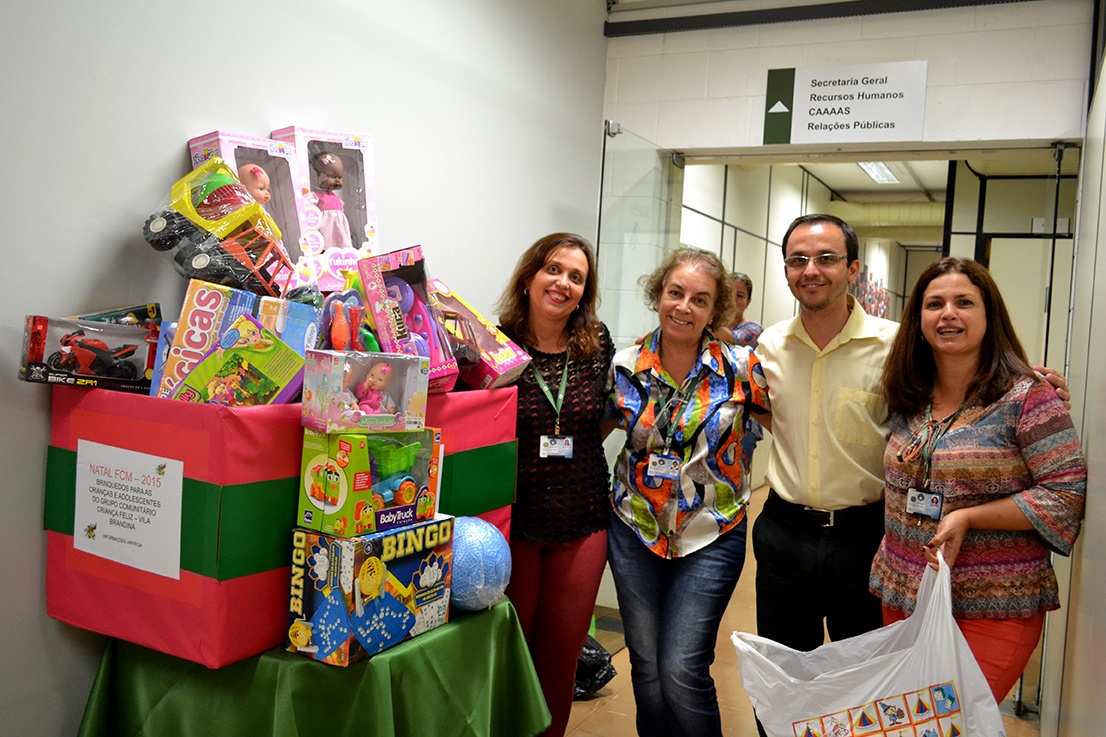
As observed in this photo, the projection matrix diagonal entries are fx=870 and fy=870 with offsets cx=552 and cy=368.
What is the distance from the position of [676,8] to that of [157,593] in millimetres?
3682

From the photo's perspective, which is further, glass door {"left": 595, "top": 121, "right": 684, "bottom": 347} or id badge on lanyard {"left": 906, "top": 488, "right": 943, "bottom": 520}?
glass door {"left": 595, "top": 121, "right": 684, "bottom": 347}

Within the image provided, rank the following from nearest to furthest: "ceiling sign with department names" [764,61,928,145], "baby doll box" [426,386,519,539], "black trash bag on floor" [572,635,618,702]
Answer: "baby doll box" [426,386,519,539], "black trash bag on floor" [572,635,618,702], "ceiling sign with department names" [764,61,928,145]

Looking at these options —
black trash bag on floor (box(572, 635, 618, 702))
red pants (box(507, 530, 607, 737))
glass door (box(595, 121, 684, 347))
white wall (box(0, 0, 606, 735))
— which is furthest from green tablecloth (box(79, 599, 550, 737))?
glass door (box(595, 121, 684, 347))

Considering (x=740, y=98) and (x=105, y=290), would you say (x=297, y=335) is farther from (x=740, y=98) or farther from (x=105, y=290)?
(x=740, y=98)

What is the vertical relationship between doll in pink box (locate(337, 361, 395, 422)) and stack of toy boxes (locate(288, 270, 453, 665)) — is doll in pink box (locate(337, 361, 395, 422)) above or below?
above

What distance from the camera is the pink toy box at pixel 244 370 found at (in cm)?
172

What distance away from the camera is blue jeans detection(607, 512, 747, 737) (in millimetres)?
2340

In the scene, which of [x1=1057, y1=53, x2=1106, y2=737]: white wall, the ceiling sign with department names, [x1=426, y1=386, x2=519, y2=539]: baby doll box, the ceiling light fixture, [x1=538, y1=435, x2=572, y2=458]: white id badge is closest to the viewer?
[x1=1057, y1=53, x2=1106, y2=737]: white wall

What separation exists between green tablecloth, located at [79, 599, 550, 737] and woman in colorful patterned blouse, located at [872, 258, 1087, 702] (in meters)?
1.03

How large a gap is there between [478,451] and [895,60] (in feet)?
9.29

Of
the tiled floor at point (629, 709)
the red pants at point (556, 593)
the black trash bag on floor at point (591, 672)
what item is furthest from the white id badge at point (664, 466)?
the black trash bag on floor at point (591, 672)

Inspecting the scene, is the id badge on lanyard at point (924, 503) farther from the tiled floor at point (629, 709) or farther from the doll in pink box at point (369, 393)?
the tiled floor at point (629, 709)

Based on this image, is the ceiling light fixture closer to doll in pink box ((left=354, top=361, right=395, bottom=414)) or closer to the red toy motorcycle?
doll in pink box ((left=354, top=361, right=395, bottom=414))

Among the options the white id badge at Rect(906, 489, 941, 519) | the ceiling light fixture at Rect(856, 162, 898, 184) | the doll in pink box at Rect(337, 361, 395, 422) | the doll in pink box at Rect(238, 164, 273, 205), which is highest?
the ceiling light fixture at Rect(856, 162, 898, 184)
